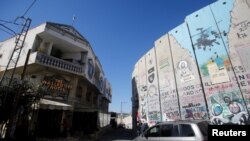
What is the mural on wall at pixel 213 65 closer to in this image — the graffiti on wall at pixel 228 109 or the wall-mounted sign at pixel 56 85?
the graffiti on wall at pixel 228 109

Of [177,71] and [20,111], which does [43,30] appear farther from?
[177,71]

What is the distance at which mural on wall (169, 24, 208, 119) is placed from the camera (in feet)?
42.4

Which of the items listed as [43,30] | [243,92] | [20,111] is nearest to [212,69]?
[243,92]

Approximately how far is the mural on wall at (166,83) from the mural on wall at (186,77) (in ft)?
2.11

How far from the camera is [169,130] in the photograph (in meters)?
8.04

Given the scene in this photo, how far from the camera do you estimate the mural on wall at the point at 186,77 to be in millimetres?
12930

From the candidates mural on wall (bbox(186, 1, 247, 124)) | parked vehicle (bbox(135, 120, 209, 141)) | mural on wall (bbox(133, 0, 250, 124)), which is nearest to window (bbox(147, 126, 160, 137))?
parked vehicle (bbox(135, 120, 209, 141))

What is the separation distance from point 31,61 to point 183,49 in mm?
13189

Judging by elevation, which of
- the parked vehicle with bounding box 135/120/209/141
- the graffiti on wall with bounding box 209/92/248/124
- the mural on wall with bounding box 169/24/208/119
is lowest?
the parked vehicle with bounding box 135/120/209/141

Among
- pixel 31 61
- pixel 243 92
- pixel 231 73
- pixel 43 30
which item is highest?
pixel 43 30

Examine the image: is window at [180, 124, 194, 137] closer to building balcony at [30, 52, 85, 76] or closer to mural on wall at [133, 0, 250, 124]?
mural on wall at [133, 0, 250, 124]

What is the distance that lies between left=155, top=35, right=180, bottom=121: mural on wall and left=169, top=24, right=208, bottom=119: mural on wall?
0.64m

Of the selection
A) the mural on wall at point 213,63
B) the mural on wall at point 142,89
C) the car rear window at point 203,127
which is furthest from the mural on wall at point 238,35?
the mural on wall at point 142,89

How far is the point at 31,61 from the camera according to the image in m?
16.8
